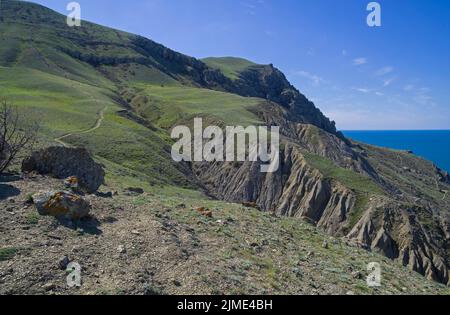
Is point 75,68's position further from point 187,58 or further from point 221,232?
point 221,232

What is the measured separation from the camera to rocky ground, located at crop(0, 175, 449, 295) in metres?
11.0

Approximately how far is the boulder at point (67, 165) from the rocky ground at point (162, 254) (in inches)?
48.7

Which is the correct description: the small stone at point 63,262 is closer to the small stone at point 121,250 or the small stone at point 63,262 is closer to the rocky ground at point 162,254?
the rocky ground at point 162,254

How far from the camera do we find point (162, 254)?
13.0 m

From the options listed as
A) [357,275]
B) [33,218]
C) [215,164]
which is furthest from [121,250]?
[215,164]

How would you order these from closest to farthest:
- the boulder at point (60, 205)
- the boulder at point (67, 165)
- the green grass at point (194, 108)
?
the boulder at point (60, 205) → the boulder at point (67, 165) → the green grass at point (194, 108)

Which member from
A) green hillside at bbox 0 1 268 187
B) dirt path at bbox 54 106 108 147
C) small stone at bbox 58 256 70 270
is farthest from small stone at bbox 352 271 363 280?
dirt path at bbox 54 106 108 147

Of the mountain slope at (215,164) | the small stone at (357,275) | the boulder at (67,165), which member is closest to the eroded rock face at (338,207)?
the mountain slope at (215,164)

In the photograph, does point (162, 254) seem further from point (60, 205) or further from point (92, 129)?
point (92, 129)

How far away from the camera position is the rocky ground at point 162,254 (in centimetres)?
1102

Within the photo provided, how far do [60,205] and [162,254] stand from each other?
447 cm

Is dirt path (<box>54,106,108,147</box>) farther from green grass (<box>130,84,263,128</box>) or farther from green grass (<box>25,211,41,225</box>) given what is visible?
green grass (<box>25,211,41,225</box>)

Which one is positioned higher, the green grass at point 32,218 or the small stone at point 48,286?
the green grass at point 32,218
